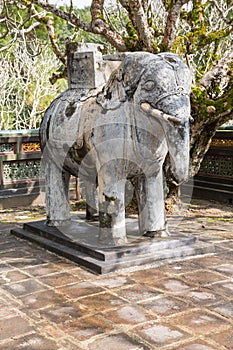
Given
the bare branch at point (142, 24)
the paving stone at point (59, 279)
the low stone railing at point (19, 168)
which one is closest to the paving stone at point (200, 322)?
the paving stone at point (59, 279)

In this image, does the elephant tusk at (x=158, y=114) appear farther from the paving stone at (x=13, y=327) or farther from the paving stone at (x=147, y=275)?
the paving stone at (x=13, y=327)

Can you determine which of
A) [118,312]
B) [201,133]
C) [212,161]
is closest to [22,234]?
[118,312]

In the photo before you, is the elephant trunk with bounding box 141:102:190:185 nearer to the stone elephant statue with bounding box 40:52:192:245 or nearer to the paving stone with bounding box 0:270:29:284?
the stone elephant statue with bounding box 40:52:192:245

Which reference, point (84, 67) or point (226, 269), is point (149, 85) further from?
point (226, 269)

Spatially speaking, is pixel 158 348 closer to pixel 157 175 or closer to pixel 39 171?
pixel 157 175

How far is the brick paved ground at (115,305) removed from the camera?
3047mm

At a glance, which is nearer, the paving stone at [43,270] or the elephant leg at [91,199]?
the paving stone at [43,270]

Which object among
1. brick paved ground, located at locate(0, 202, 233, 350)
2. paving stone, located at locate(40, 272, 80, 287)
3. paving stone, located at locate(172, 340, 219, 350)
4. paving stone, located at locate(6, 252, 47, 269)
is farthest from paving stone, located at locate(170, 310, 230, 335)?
paving stone, located at locate(6, 252, 47, 269)

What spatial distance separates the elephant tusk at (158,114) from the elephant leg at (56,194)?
151cm

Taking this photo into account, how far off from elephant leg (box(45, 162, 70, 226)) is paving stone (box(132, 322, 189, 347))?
2309 mm

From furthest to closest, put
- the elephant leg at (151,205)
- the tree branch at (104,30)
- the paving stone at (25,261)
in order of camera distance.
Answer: the tree branch at (104,30)
the elephant leg at (151,205)
the paving stone at (25,261)

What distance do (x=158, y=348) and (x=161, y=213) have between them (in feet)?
6.79

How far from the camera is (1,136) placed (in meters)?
7.68

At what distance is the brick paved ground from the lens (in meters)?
3.05
